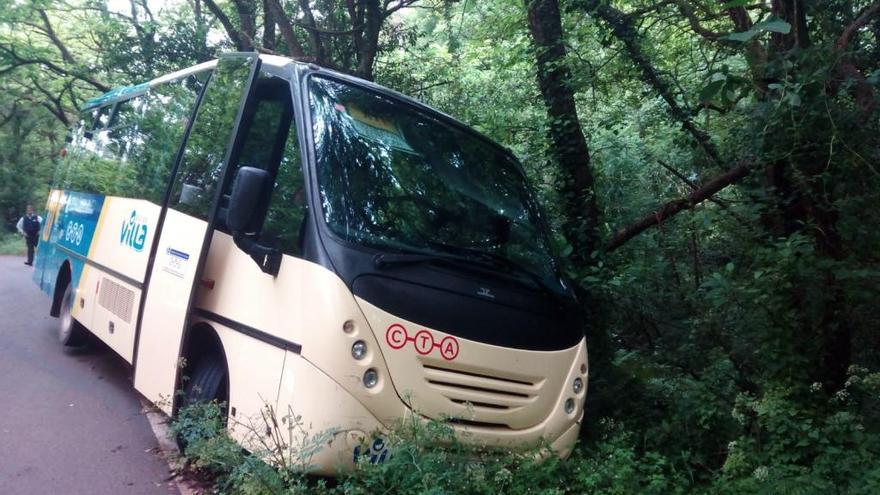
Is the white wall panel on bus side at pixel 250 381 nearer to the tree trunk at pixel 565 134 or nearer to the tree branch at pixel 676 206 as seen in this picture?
the tree trunk at pixel 565 134

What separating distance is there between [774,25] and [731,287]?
231 cm

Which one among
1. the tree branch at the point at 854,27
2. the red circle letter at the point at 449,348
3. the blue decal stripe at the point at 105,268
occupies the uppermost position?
the tree branch at the point at 854,27

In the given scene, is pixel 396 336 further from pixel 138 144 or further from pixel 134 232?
pixel 138 144

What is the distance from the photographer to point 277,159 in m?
5.02

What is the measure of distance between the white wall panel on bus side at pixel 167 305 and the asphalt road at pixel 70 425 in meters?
0.45

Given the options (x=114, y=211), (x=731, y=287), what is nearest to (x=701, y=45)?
(x=731, y=287)

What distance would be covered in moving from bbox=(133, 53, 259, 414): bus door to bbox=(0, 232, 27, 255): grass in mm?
23519

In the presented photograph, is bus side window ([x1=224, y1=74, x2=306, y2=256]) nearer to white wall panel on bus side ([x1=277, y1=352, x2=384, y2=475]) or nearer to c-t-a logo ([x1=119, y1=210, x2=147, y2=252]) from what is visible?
white wall panel on bus side ([x1=277, y1=352, x2=384, y2=475])

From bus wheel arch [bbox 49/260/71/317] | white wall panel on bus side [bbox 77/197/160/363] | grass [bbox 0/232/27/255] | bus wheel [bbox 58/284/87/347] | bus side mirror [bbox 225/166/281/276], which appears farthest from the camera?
grass [bbox 0/232/27/255]

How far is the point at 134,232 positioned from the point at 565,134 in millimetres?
4106

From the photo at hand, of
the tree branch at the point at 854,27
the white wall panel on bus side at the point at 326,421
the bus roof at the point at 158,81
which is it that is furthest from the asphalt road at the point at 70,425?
the tree branch at the point at 854,27

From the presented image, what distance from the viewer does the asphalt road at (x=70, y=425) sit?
4777 millimetres

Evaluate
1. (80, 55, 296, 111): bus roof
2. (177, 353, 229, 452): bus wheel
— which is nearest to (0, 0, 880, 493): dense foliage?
(177, 353, 229, 452): bus wheel

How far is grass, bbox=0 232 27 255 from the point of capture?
26263mm
